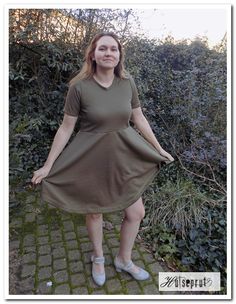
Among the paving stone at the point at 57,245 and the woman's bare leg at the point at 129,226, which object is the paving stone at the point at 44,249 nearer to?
the paving stone at the point at 57,245

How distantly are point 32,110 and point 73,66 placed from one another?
0.85 metres

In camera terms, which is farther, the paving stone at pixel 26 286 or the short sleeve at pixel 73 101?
the paving stone at pixel 26 286

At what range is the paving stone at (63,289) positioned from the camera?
7.52 ft

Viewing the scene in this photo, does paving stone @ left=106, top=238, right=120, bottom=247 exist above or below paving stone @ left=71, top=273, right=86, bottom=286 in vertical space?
above

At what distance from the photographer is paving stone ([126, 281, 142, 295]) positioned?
7.52 feet

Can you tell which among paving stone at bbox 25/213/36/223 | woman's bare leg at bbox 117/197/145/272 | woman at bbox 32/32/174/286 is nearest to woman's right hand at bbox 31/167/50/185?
woman at bbox 32/32/174/286

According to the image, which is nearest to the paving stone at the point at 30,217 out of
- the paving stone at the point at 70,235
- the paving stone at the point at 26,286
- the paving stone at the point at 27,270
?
the paving stone at the point at 70,235

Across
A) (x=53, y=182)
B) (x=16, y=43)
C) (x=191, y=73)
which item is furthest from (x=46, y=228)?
(x=191, y=73)

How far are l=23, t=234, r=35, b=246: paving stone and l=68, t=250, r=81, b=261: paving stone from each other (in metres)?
0.44

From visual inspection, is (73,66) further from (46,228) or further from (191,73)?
(46,228)

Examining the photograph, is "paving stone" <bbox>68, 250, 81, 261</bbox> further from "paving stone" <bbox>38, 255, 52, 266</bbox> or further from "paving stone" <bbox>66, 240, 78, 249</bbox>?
"paving stone" <bbox>38, 255, 52, 266</bbox>

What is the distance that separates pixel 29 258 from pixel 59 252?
0.28 m

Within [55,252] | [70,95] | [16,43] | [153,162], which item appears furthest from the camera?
[16,43]

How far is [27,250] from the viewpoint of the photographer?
109 inches
